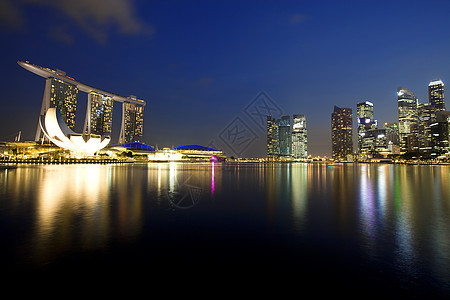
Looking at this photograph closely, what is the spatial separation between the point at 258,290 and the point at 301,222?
6063 mm

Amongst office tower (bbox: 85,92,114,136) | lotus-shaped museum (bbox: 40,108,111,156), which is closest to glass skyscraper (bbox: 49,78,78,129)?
office tower (bbox: 85,92,114,136)

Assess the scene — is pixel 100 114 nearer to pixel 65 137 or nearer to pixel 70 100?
pixel 70 100

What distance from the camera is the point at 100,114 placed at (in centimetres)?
19050

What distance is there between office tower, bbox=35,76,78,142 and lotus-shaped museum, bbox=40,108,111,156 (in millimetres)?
27629

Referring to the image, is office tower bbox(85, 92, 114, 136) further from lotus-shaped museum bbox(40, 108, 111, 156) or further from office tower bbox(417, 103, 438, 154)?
office tower bbox(417, 103, 438, 154)

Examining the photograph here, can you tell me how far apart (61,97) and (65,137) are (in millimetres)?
54786

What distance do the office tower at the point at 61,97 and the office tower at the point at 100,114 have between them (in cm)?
2695

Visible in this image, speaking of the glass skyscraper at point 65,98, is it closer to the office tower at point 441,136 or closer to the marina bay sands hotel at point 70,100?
the marina bay sands hotel at point 70,100

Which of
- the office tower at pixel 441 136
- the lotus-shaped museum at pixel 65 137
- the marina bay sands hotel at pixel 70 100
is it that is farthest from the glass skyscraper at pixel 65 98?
the office tower at pixel 441 136

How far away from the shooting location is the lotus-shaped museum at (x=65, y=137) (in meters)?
93.6

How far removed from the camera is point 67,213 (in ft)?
37.2

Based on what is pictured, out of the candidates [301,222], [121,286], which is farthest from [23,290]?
[301,222]

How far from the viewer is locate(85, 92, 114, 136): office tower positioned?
181m

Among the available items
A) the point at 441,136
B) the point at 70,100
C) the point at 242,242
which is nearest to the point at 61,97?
the point at 70,100
